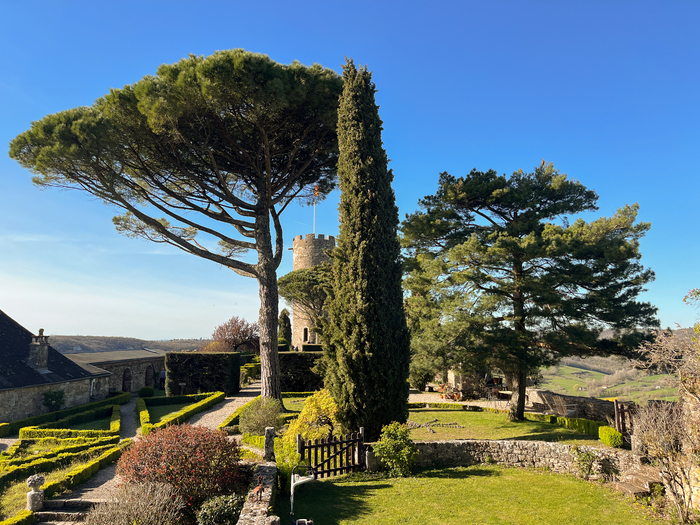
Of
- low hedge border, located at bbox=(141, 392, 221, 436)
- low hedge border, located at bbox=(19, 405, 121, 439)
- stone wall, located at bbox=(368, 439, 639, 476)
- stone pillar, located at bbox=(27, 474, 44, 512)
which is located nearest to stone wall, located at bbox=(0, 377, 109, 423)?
low hedge border, located at bbox=(19, 405, 121, 439)

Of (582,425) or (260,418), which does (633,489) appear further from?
(260,418)

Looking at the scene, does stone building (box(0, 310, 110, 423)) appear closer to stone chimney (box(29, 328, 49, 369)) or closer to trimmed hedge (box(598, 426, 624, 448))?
stone chimney (box(29, 328, 49, 369))

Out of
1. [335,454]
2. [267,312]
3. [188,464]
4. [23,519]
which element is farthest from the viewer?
[267,312]

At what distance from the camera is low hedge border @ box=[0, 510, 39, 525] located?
25.9 ft

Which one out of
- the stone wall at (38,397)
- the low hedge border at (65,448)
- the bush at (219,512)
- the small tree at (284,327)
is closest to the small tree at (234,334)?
the small tree at (284,327)

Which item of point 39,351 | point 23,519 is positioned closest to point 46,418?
point 39,351

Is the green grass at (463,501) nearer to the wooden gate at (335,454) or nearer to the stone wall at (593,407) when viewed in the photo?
the wooden gate at (335,454)

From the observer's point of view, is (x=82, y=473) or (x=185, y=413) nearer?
(x=82, y=473)

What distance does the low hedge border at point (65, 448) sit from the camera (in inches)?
470

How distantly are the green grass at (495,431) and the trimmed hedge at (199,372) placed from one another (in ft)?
40.1

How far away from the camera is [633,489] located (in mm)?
8609

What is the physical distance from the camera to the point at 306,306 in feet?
139

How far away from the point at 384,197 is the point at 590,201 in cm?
1110

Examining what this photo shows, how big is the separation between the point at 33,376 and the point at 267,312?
40.7 ft
